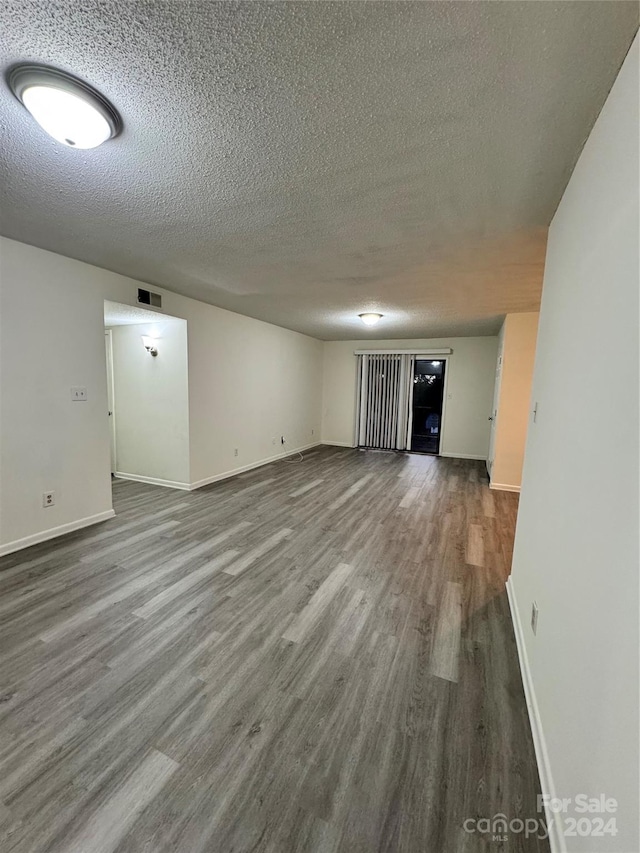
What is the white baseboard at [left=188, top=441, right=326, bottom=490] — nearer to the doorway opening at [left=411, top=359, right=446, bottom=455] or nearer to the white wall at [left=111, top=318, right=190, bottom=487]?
the white wall at [left=111, top=318, right=190, bottom=487]

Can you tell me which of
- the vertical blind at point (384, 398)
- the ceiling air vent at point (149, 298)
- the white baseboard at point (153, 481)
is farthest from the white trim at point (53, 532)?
the vertical blind at point (384, 398)

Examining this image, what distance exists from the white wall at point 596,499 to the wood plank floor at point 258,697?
0.36 m

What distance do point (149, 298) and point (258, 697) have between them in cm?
369

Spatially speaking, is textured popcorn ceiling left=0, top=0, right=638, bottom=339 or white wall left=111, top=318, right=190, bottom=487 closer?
textured popcorn ceiling left=0, top=0, right=638, bottom=339

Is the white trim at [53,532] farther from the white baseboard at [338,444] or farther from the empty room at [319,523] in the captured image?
the white baseboard at [338,444]

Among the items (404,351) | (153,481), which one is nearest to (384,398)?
(404,351)

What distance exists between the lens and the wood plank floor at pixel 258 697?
1.10 meters

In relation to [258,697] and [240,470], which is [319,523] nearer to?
[258,697]

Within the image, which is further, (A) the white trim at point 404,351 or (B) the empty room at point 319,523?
(A) the white trim at point 404,351

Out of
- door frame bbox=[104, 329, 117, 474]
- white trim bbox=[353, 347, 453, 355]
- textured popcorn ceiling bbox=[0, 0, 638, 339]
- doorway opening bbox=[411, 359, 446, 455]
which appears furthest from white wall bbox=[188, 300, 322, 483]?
doorway opening bbox=[411, 359, 446, 455]

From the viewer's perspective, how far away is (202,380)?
447 centimetres

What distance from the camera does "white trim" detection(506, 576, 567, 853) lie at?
103 cm

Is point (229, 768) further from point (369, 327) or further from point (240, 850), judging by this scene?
point (369, 327)

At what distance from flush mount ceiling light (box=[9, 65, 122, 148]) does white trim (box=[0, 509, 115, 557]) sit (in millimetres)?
2874
